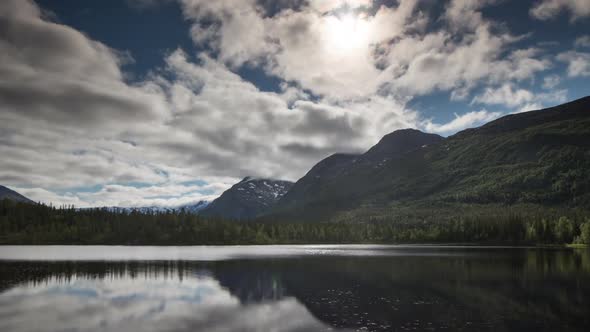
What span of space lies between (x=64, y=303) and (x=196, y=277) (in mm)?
30163

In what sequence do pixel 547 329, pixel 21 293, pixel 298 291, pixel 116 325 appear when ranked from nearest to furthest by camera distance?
pixel 547 329 < pixel 116 325 < pixel 21 293 < pixel 298 291

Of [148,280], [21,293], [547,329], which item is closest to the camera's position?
[547,329]

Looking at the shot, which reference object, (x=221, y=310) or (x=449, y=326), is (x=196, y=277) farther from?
(x=449, y=326)

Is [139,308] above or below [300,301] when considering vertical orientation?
above

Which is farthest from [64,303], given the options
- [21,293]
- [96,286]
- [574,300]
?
[574,300]

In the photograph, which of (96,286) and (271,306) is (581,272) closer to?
(271,306)

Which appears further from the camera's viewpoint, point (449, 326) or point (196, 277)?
point (196, 277)

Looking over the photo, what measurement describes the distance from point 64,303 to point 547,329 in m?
54.3

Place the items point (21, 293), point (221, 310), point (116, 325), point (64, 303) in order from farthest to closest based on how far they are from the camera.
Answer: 1. point (21, 293)
2. point (64, 303)
3. point (221, 310)
4. point (116, 325)

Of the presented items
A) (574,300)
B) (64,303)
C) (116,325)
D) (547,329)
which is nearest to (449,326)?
(547,329)

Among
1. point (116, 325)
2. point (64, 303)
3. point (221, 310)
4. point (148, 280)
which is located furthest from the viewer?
point (148, 280)

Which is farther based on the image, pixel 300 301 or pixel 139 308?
pixel 300 301

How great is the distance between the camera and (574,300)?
49594mm

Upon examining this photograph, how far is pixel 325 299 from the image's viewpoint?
5288 centimetres
